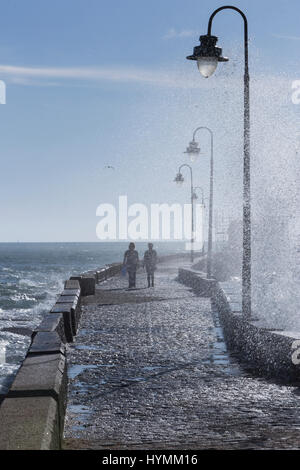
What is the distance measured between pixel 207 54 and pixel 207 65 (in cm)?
19

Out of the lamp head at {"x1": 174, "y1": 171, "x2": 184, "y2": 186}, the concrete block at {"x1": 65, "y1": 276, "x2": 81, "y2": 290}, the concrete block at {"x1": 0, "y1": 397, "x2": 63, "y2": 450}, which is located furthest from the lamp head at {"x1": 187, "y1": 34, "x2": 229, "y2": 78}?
the lamp head at {"x1": 174, "y1": 171, "x2": 184, "y2": 186}

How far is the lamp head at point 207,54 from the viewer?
12.1 meters

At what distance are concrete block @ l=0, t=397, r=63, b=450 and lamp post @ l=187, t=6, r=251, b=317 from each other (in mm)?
7167

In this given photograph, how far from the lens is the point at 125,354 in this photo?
11312 millimetres

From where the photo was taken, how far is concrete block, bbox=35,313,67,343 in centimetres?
1109

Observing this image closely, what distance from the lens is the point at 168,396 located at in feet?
27.1

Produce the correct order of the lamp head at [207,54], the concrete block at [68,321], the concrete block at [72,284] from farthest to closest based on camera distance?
1. the concrete block at [72,284]
2. the concrete block at [68,321]
3. the lamp head at [207,54]

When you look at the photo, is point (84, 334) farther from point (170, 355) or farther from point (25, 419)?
point (25, 419)

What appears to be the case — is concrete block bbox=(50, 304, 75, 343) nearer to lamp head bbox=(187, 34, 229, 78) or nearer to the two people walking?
lamp head bbox=(187, 34, 229, 78)

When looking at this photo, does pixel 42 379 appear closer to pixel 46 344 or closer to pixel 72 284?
pixel 46 344

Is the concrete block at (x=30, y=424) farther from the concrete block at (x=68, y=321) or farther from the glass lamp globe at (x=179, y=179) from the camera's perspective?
the glass lamp globe at (x=179, y=179)

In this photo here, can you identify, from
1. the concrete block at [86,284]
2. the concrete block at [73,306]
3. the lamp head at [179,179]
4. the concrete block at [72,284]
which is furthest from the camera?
the lamp head at [179,179]

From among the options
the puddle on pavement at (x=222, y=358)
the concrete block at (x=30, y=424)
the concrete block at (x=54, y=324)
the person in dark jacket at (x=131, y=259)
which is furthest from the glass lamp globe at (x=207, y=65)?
the person in dark jacket at (x=131, y=259)

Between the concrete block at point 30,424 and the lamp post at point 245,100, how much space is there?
7167 millimetres
